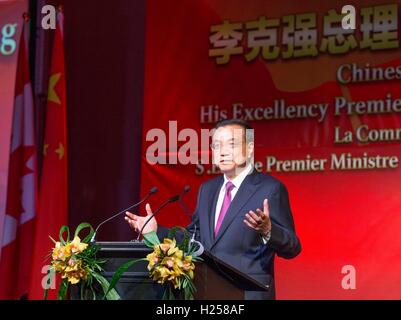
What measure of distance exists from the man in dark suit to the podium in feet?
1.47

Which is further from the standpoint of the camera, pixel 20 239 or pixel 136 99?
pixel 136 99

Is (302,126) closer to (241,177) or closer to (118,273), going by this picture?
(241,177)

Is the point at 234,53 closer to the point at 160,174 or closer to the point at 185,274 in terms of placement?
the point at 160,174

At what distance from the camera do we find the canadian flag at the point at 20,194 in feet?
17.9

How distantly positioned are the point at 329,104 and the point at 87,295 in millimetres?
2677

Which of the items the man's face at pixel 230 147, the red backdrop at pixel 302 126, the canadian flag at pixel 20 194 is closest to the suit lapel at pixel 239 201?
the man's face at pixel 230 147

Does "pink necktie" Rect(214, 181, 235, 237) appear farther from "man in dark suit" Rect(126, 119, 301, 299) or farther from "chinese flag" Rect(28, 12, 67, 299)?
"chinese flag" Rect(28, 12, 67, 299)

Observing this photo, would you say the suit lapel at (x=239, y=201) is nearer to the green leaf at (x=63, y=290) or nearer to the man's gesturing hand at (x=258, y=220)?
the man's gesturing hand at (x=258, y=220)

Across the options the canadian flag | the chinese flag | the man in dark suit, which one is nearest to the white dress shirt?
the man in dark suit

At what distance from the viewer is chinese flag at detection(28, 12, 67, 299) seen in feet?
17.6

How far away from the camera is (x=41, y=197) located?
5.43 m

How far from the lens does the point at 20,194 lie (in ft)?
18.1
